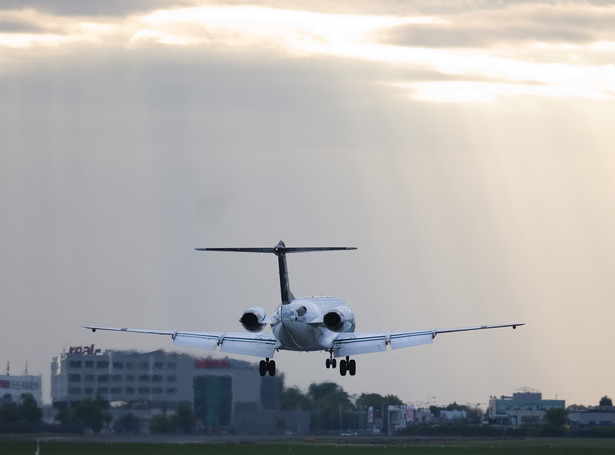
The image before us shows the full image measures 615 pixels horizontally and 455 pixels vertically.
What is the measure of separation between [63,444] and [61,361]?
13.2m

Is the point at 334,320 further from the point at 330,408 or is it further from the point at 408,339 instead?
the point at 330,408

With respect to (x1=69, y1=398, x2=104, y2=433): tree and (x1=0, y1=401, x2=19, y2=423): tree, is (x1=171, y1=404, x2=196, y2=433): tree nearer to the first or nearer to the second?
(x1=69, y1=398, x2=104, y2=433): tree

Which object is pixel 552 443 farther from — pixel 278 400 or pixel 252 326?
pixel 252 326

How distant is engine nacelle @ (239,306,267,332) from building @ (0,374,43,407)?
2711 centimetres

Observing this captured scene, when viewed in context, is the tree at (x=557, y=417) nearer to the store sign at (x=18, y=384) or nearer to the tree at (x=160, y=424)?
the tree at (x=160, y=424)

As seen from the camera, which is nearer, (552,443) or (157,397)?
(157,397)

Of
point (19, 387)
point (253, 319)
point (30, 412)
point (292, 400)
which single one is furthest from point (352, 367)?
point (19, 387)

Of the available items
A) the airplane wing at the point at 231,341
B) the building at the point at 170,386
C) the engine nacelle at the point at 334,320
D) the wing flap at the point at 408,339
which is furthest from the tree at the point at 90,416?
the wing flap at the point at 408,339

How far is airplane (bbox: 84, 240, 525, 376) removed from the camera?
10500cm

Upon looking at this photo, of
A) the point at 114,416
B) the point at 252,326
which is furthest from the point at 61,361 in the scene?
the point at 252,326

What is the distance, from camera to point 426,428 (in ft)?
463

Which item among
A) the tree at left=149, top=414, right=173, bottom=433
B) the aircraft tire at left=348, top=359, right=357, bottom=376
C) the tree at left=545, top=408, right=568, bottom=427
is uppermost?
the aircraft tire at left=348, top=359, right=357, bottom=376

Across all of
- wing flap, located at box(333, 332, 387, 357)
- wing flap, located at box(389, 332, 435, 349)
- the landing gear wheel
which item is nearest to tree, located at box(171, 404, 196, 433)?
the landing gear wheel

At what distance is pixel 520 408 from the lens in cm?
17212
